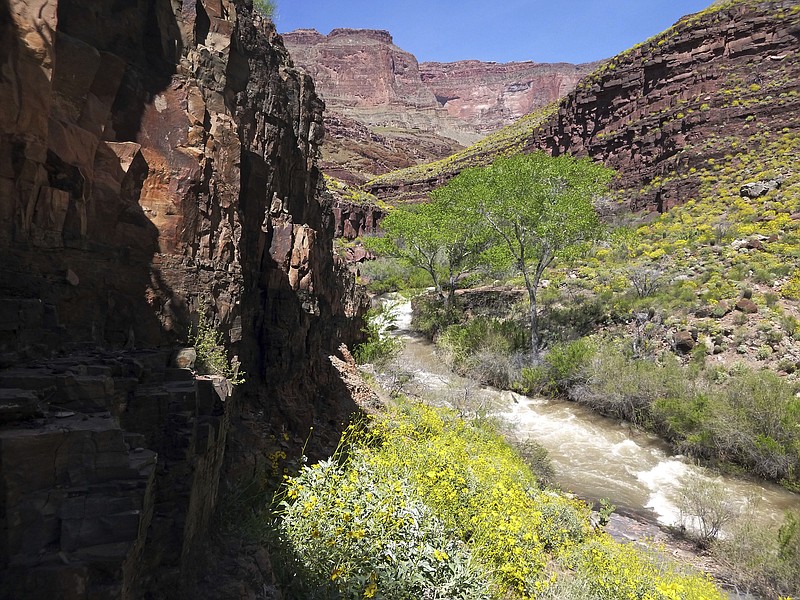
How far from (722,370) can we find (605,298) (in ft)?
21.2

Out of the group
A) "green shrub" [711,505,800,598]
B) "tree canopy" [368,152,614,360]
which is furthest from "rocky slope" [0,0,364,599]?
"tree canopy" [368,152,614,360]

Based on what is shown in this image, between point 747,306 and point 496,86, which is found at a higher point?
point 496,86

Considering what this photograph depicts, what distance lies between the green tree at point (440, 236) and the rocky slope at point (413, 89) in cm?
6273

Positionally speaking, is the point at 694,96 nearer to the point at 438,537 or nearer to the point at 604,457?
the point at 604,457

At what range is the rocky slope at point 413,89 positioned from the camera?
10356 centimetres

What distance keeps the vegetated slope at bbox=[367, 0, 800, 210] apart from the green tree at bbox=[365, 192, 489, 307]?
16635 millimetres

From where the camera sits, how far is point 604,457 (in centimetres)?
1036

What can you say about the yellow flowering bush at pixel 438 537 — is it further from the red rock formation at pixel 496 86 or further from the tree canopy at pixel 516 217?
the red rock formation at pixel 496 86

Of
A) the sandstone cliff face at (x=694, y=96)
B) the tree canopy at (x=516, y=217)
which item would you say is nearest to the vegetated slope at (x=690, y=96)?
the sandstone cliff face at (x=694, y=96)

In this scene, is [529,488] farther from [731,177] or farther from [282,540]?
[731,177]

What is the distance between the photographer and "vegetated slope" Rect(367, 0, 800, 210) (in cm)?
2927

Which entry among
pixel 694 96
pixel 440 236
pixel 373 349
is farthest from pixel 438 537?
pixel 694 96

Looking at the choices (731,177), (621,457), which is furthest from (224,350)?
(731,177)

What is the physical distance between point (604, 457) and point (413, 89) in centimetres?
14958
